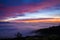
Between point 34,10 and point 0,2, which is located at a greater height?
point 0,2

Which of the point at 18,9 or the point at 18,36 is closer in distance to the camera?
the point at 18,36

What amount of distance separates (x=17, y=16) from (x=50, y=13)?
2.22 ft

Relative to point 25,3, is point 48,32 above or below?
below

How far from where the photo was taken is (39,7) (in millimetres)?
3025

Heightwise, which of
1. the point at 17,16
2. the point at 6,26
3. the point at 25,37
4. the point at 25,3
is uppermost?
the point at 25,3

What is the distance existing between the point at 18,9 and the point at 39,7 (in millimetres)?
439

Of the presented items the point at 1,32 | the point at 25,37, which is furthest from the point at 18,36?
the point at 1,32

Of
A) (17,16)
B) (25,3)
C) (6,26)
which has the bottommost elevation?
(6,26)

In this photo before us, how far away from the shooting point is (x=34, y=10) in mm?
3041

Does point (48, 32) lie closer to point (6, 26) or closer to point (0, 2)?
point (6, 26)

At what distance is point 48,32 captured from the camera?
2.96 metres

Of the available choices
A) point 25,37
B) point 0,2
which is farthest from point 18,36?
point 0,2

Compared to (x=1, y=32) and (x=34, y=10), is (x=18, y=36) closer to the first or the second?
(x=1, y=32)

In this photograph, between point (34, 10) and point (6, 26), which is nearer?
point (6, 26)
